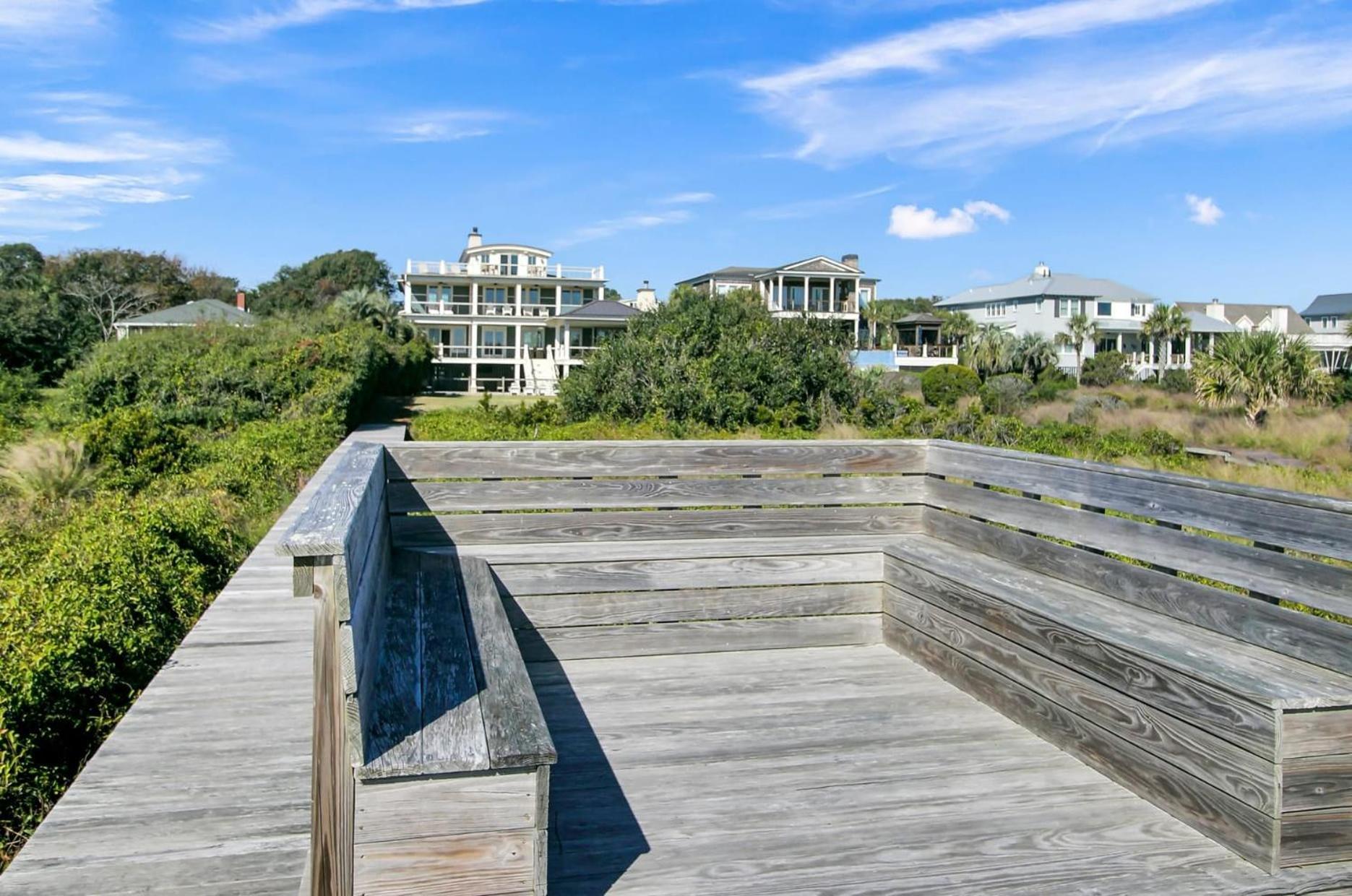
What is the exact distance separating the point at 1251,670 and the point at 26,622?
14.7ft

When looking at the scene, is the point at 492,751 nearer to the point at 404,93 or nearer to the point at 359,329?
the point at 404,93

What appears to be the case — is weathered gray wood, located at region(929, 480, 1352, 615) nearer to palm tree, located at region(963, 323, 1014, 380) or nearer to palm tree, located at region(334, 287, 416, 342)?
palm tree, located at region(334, 287, 416, 342)

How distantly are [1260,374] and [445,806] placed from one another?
92.0 feet

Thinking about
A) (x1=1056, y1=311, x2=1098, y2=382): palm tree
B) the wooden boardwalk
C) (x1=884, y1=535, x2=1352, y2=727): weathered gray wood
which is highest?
(x1=1056, y1=311, x2=1098, y2=382): palm tree

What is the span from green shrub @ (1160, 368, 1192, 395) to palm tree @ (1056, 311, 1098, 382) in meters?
9.40

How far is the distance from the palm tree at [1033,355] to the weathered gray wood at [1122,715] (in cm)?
5519

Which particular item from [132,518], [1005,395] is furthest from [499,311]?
[132,518]

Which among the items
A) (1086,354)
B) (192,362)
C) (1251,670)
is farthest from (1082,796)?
(1086,354)

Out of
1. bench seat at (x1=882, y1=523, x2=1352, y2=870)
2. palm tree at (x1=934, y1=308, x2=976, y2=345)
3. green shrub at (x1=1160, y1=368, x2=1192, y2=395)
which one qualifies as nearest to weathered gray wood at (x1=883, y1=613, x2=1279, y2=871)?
bench seat at (x1=882, y1=523, x2=1352, y2=870)

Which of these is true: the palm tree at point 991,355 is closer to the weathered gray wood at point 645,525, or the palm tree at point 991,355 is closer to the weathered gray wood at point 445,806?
the weathered gray wood at point 645,525

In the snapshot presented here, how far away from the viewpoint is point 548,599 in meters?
4.55

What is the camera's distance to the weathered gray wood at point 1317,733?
8.52ft

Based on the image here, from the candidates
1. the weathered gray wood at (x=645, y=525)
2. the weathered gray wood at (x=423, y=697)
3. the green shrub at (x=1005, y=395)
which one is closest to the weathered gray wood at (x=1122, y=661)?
the weathered gray wood at (x=645, y=525)

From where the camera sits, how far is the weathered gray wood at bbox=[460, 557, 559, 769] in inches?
86.3
